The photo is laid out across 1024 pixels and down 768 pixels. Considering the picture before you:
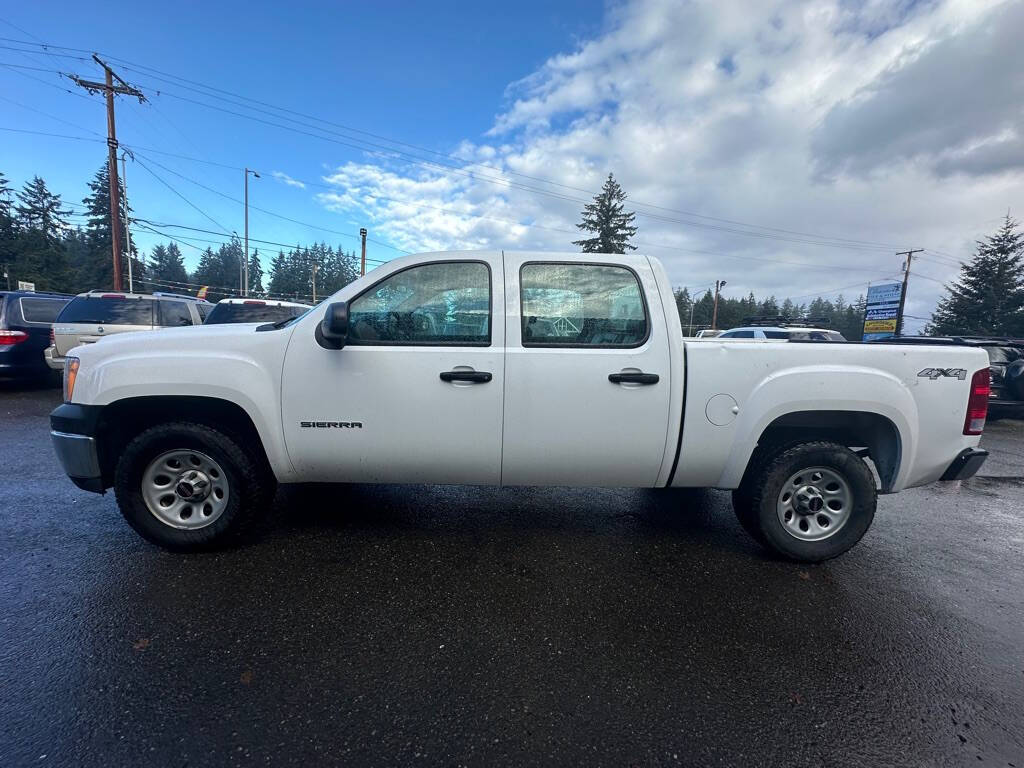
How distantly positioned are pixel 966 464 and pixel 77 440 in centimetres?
564

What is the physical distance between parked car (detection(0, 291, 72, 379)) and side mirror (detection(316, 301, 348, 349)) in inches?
383

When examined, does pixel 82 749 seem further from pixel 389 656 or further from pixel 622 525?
pixel 622 525

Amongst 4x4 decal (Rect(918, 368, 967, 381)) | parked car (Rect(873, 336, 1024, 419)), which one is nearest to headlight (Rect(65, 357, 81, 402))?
4x4 decal (Rect(918, 368, 967, 381))

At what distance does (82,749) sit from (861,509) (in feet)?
13.5

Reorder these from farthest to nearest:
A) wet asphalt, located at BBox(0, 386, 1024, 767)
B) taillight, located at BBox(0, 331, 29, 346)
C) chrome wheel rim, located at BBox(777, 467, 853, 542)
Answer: taillight, located at BBox(0, 331, 29, 346) → chrome wheel rim, located at BBox(777, 467, 853, 542) → wet asphalt, located at BBox(0, 386, 1024, 767)

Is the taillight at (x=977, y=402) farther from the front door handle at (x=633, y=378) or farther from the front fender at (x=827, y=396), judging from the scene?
the front door handle at (x=633, y=378)

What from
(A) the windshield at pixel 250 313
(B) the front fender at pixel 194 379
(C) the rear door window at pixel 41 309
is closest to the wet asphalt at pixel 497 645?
(B) the front fender at pixel 194 379

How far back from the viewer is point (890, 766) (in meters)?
1.73

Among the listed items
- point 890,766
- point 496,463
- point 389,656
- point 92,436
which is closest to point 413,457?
point 496,463

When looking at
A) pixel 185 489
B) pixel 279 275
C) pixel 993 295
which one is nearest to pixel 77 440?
pixel 185 489

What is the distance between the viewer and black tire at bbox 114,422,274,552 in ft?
9.85

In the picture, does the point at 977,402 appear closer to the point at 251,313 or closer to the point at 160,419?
the point at 160,419

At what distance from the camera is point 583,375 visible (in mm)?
2939

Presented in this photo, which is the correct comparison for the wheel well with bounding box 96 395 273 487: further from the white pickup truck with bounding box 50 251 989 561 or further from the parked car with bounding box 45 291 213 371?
the parked car with bounding box 45 291 213 371
